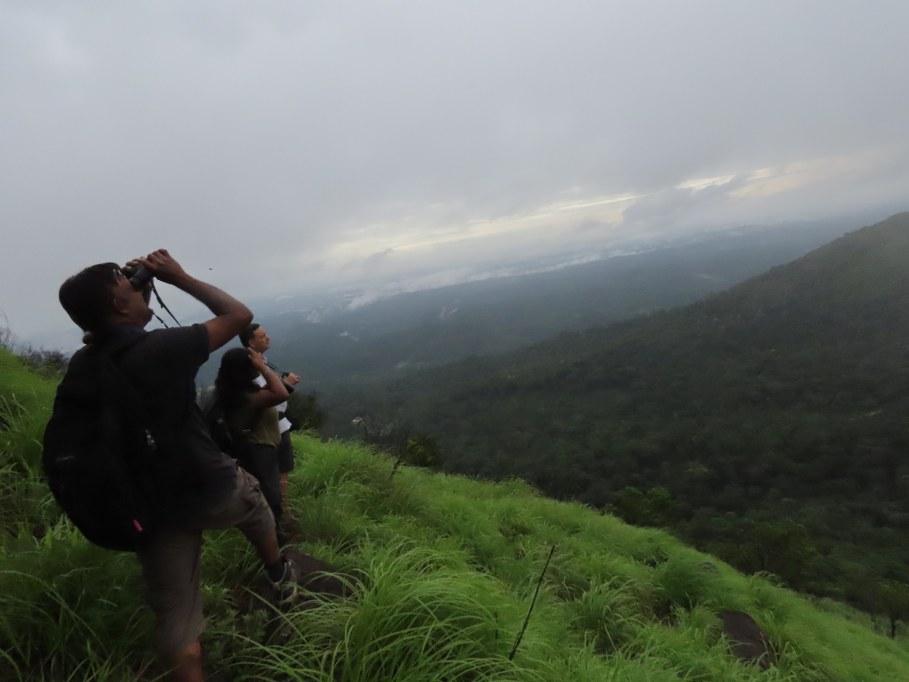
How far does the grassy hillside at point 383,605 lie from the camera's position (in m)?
1.84

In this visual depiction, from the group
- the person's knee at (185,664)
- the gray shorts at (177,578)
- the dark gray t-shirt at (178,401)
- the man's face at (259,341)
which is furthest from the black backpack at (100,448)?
the man's face at (259,341)

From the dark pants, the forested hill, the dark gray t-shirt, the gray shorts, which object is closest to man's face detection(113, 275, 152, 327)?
the dark gray t-shirt

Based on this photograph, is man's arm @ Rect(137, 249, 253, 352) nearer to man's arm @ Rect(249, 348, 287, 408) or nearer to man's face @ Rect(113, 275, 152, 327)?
man's face @ Rect(113, 275, 152, 327)

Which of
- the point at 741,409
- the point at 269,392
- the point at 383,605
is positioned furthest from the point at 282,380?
the point at 741,409

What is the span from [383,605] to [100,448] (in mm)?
1246

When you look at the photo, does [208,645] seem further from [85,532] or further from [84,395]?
[84,395]

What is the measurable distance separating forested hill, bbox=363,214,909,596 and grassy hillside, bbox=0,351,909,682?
1547 cm

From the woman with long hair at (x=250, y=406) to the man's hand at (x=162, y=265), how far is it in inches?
35.7

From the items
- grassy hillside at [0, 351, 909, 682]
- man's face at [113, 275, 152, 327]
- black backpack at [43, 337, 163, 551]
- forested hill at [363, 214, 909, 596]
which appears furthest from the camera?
forested hill at [363, 214, 909, 596]

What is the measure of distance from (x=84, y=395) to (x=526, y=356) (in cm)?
12220

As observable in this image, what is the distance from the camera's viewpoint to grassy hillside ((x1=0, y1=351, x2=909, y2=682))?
184 centimetres

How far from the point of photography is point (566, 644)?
107 inches

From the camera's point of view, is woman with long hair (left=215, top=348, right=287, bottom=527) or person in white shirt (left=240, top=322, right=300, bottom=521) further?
person in white shirt (left=240, top=322, right=300, bottom=521)

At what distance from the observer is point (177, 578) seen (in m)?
1.69
